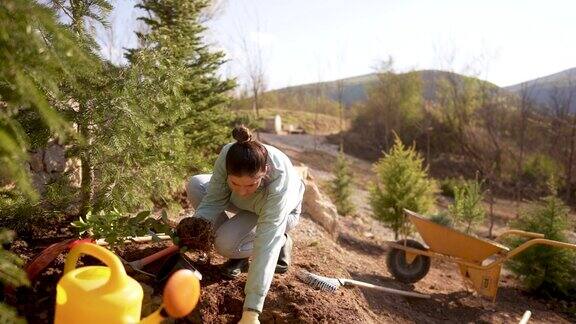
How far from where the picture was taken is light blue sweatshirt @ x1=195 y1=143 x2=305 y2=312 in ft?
6.77

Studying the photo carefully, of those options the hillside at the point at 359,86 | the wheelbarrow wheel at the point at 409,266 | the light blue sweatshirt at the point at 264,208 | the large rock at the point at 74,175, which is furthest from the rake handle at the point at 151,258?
the hillside at the point at 359,86

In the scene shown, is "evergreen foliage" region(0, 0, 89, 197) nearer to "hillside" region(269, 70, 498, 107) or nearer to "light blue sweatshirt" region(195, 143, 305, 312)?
"light blue sweatshirt" region(195, 143, 305, 312)

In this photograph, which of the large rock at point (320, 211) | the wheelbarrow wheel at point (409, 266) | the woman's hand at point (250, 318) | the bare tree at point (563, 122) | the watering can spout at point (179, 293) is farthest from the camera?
the bare tree at point (563, 122)

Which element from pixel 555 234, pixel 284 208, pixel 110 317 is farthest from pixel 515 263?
pixel 110 317

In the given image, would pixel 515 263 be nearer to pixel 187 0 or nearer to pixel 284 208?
pixel 284 208

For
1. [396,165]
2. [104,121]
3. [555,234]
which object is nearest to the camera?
[104,121]

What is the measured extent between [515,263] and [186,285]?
532cm

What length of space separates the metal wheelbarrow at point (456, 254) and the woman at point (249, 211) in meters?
2.11

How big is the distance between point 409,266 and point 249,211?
8.60 ft

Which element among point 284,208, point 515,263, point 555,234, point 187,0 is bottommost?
point 515,263

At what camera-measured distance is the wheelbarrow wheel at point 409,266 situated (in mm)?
4723

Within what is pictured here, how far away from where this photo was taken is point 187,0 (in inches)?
214

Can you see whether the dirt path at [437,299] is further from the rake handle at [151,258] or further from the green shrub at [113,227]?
the green shrub at [113,227]

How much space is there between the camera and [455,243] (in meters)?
4.44
